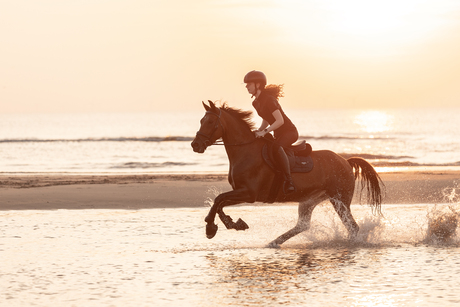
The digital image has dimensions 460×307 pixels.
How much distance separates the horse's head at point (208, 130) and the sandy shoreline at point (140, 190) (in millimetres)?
5368

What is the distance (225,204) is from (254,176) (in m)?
0.67

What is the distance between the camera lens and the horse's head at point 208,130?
924 cm

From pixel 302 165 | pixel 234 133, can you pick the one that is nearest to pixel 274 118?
pixel 234 133

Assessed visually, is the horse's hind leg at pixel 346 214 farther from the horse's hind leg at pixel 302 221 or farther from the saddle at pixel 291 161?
the saddle at pixel 291 161

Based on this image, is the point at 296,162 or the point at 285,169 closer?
the point at 285,169

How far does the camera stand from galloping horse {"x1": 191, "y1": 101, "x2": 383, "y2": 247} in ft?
31.0

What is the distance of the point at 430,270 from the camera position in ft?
26.9

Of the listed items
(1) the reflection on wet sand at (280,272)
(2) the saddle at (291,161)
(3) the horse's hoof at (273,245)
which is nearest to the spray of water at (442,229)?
(1) the reflection on wet sand at (280,272)

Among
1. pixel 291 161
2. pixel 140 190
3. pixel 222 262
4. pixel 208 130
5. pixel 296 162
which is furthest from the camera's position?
pixel 140 190

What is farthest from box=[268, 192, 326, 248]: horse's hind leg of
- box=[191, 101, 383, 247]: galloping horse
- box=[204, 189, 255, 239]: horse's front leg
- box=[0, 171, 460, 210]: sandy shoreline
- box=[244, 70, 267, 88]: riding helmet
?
box=[0, 171, 460, 210]: sandy shoreline

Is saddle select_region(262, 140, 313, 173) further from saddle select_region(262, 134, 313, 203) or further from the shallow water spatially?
the shallow water

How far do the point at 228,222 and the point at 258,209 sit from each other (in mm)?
5958

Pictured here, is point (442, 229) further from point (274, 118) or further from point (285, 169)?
point (274, 118)

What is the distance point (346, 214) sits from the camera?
10688mm
